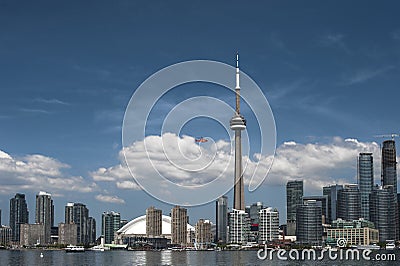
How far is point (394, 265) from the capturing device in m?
110

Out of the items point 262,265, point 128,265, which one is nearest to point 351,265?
point 262,265

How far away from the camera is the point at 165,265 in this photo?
11450 cm

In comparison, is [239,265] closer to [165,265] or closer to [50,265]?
[165,265]

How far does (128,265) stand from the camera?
118 metres

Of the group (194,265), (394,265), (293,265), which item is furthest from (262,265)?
(394,265)

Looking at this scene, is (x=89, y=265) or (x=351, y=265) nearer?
(x=351, y=265)

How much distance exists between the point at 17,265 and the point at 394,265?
66.1 m

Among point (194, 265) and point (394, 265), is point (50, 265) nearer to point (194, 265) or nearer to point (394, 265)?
point (194, 265)

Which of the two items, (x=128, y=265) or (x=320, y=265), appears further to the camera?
(x=128, y=265)

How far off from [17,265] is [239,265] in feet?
132

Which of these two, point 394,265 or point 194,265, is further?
point 194,265

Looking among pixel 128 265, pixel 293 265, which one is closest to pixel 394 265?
pixel 293 265

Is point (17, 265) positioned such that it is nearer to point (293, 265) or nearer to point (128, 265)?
point (128, 265)

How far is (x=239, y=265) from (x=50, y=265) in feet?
115
